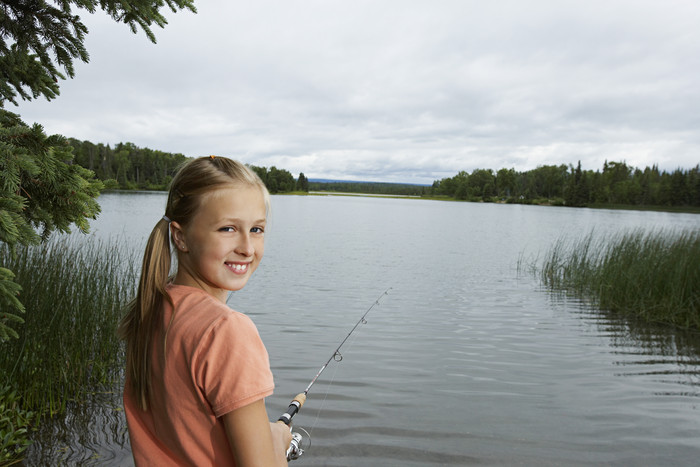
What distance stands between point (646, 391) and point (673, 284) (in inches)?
157

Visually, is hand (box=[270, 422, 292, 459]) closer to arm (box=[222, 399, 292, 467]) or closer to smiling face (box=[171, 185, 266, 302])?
arm (box=[222, 399, 292, 467])

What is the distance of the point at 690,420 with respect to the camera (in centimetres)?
498

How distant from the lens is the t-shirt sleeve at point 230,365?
3.67ft

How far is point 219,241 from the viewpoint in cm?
139

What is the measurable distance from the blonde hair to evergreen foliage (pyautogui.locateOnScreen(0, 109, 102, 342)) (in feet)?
4.59

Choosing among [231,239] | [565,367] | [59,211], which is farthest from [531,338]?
[231,239]

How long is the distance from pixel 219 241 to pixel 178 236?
0.13m

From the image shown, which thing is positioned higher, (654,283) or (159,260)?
(159,260)

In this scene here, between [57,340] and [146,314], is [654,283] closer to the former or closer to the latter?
[57,340]

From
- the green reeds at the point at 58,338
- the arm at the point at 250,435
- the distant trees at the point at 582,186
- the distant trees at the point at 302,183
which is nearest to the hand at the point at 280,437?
the arm at the point at 250,435

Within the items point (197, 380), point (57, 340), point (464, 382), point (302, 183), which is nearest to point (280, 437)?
point (197, 380)

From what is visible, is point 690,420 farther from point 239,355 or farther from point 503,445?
point 239,355

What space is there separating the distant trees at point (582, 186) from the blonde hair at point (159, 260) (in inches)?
4139

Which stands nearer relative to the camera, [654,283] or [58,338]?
[58,338]
